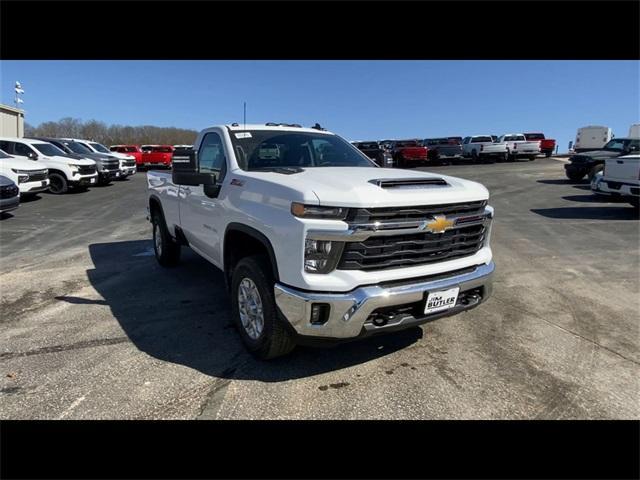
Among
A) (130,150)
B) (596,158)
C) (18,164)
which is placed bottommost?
(18,164)

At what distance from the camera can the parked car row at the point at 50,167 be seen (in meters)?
12.4

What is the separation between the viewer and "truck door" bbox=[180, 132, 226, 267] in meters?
4.19

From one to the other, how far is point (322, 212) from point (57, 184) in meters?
16.4

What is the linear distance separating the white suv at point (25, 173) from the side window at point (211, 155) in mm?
10563

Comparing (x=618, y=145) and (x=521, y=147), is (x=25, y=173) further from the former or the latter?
(x=521, y=147)

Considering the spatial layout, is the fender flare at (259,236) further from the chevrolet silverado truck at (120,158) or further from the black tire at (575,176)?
the chevrolet silverado truck at (120,158)

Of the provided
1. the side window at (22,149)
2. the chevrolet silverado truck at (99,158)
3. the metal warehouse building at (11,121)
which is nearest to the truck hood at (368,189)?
the side window at (22,149)

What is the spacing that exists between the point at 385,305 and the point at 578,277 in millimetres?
4476

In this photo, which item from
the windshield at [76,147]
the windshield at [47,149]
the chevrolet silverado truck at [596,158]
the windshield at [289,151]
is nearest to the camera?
the windshield at [289,151]

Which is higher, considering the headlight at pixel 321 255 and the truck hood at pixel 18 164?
the headlight at pixel 321 255

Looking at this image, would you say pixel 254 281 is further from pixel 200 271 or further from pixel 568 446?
pixel 200 271

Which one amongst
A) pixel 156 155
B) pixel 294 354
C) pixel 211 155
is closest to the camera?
pixel 294 354

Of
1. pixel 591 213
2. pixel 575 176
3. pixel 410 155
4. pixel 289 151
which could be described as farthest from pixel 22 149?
pixel 575 176

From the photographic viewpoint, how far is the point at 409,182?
3254 millimetres
